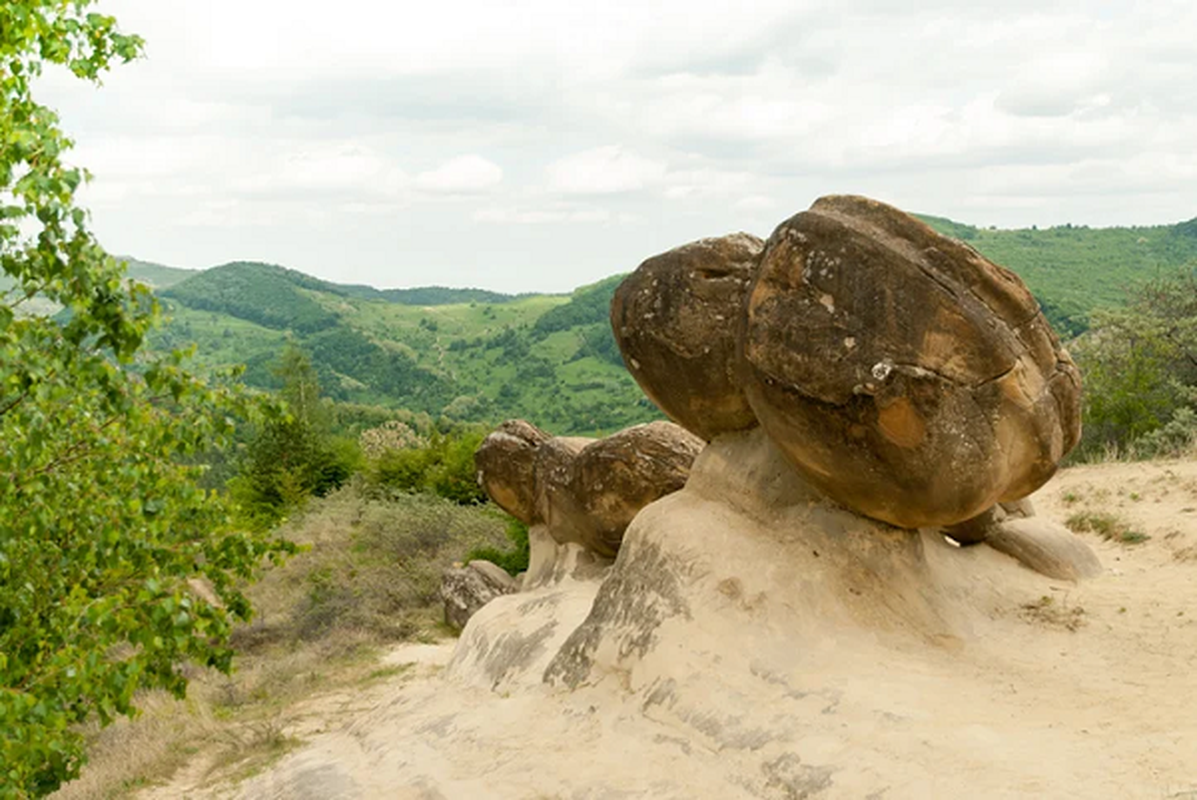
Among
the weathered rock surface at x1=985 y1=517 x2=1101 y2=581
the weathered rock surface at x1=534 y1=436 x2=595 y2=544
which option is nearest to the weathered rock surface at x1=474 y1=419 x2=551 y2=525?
the weathered rock surface at x1=534 y1=436 x2=595 y2=544

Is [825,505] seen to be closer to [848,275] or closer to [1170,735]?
[848,275]

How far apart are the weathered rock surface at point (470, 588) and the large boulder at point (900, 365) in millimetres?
9095

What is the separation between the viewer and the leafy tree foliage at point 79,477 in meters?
4.65

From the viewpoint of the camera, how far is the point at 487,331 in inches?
4633

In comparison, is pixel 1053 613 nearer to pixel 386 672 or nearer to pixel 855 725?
pixel 855 725

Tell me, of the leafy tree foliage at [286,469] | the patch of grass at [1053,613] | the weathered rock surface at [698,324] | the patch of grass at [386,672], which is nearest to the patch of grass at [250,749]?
the patch of grass at [386,672]

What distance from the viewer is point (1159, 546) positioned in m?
11.1

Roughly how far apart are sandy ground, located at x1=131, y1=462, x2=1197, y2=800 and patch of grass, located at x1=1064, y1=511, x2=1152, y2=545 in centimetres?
257

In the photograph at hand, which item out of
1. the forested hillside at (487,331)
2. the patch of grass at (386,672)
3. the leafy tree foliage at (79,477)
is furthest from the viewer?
the forested hillside at (487,331)

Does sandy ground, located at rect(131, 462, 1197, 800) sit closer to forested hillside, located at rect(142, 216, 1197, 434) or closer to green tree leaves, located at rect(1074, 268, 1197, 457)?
green tree leaves, located at rect(1074, 268, 1197, 457)

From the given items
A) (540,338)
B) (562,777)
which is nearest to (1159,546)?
(562,777)

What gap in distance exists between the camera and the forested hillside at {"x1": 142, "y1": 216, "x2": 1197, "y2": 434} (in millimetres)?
74500

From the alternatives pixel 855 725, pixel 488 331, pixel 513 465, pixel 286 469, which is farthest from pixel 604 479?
pixel 488 331

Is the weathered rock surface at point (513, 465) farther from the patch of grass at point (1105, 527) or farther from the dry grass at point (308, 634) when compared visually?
the patch of grass at point (1105, 527)
